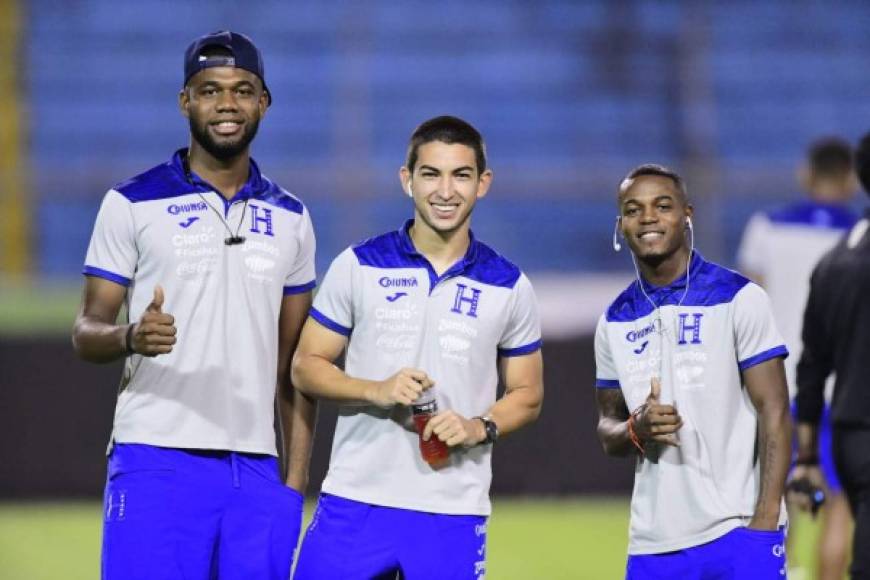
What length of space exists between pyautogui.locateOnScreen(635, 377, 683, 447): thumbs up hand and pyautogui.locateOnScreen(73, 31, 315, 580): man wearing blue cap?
3.37 feet

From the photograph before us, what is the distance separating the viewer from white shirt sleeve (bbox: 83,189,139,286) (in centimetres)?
468

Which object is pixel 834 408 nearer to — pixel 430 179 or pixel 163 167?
pixel 430 179

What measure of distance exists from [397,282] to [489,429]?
0.53 meters

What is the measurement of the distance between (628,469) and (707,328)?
615 centimetres

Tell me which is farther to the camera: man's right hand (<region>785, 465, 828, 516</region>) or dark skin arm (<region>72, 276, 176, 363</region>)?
man's right hand (<region>785, 465, 828, 516</region>)

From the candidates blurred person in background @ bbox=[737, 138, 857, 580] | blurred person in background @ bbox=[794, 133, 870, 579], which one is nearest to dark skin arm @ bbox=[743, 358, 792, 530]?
blurred person in background @ bbox=[794, 133, 870, 579]

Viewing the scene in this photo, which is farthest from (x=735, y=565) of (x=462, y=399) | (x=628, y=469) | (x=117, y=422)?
(x=628, y=469)

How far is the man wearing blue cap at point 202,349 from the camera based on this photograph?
457 cm

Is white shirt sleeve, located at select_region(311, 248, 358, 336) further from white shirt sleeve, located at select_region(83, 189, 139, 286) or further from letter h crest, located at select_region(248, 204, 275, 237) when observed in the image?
white shirt sleeve, located at select_region(83, 189, 139, 286)

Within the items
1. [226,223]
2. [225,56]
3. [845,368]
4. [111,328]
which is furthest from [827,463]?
[111,328]

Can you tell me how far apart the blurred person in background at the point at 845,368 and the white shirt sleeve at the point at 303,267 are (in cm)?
170

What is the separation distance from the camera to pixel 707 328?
15.7 feet

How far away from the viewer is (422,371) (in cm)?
449

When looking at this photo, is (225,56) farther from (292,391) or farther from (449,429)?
(449,429)
